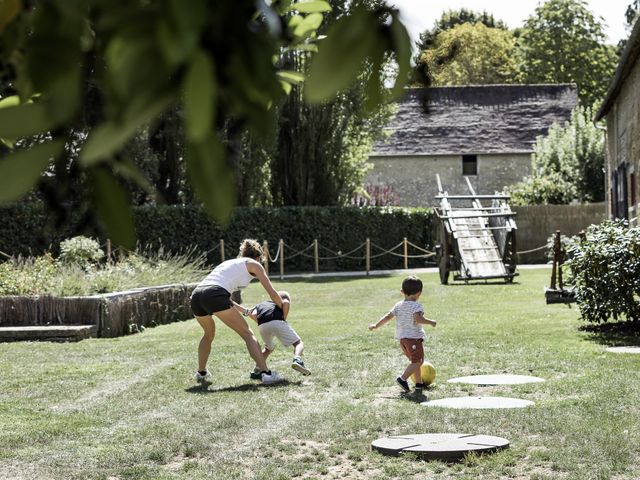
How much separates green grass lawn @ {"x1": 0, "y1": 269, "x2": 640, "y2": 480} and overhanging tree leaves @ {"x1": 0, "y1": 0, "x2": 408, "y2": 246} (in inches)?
232

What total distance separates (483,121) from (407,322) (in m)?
44.4

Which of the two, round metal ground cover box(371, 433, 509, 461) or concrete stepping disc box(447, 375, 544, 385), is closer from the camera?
round metal ground cover box(371, 433, 509, 461)

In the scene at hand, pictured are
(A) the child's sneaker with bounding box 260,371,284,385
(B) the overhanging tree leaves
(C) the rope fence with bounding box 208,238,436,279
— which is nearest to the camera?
(B) the overhanging tree leaves

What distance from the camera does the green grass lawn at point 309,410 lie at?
7.48m

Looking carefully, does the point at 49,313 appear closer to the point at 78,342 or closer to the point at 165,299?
the point at 78,342

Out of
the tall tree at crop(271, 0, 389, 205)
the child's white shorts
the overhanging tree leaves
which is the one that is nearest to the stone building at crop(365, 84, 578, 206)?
the tall tree at crop(271, 0, 389, 205)

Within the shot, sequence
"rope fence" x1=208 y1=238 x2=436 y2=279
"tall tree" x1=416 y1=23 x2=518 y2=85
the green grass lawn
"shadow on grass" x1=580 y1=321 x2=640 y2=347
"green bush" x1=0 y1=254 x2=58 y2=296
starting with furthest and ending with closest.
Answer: "tall tree" x1=416 y1=23 x2=518 y2=85
"rope fence" x1=208 y1=238 x2=436 y2=279
"green bush" x1=0 y1=254 x2=58 y2=296
"shadow on grass" x1=580 y1=321 x2=640 y2=347
the green grass lawn

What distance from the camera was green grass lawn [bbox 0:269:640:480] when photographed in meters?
7.48

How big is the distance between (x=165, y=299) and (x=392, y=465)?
1320cm

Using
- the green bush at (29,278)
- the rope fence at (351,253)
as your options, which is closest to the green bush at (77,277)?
the green bush at (29,278)

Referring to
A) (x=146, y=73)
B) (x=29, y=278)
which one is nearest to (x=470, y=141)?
(x=29, y=278)

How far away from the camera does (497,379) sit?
11195 millimetres

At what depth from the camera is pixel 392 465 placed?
24.3 ft

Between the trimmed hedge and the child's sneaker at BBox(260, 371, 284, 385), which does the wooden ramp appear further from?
the child's sneaker at BBox(260, 371, 284, 385)
